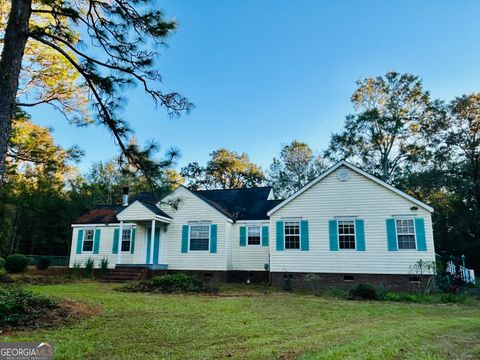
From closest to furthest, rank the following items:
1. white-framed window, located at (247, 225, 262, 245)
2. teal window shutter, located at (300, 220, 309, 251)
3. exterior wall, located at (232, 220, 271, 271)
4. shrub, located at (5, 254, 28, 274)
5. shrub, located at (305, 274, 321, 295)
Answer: shrub, located at (305, 274, 321, 295), teal window shutter, located at (300, 220, 309, 251), exterior wall, located at (232, 220, 271, 271), white-framed window, located at (247, 225, 262, 245), shrub, located at (5, 254, 28, 274)

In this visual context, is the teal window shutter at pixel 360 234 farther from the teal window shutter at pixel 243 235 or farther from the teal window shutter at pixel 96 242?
the teal window shutter at pixel 96 242

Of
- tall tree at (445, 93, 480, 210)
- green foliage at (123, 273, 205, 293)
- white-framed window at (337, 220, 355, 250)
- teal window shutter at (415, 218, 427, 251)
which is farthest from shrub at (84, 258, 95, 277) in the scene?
tall tree at (445, 93, 480, 210)

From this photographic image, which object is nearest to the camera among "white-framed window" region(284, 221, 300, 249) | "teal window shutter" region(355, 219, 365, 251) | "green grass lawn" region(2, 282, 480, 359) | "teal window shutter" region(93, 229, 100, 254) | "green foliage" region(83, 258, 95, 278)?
"green grass lawn" region(2, 282, 480, 359)

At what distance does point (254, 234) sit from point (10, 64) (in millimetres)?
14190

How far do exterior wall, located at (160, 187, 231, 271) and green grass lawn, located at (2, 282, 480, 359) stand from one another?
337 inches

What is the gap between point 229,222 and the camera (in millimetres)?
17891

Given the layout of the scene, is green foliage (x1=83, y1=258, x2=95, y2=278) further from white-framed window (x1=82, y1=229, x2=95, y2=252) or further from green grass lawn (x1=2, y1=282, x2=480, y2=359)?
green grass lawn (x1=2, y1=282, x2=480, y2=359)

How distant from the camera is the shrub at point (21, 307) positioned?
18.8 feet

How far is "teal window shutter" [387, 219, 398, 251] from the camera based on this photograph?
45.3 ft

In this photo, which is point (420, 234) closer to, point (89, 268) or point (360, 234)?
point (360, 234)

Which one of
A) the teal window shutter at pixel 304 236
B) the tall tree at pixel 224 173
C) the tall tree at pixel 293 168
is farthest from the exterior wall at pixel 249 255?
the tall tree at pixel 293 168

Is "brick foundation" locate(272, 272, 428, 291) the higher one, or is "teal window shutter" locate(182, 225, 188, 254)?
"teal window shutter" locate(182, 225, 188, 254)

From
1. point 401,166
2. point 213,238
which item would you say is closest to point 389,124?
point 401,166

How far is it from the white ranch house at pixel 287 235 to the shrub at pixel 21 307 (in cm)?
469
